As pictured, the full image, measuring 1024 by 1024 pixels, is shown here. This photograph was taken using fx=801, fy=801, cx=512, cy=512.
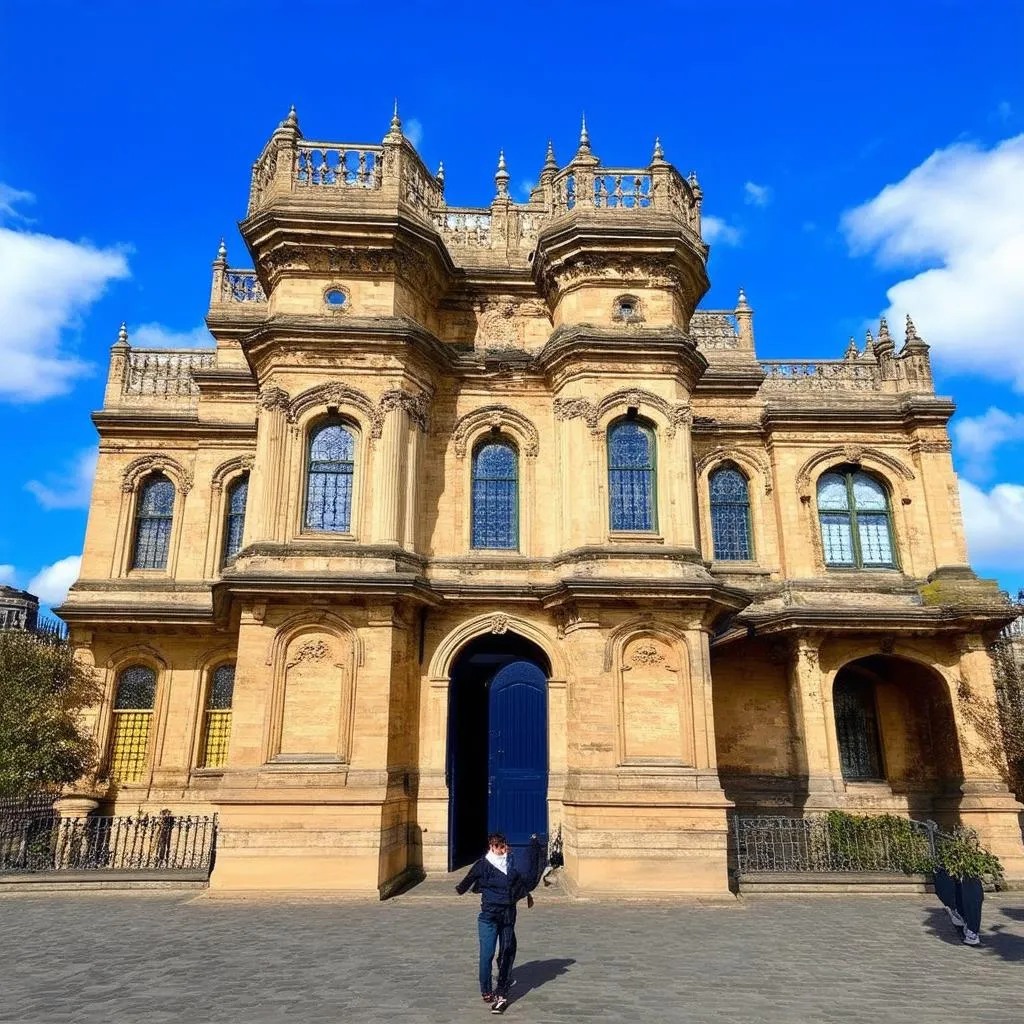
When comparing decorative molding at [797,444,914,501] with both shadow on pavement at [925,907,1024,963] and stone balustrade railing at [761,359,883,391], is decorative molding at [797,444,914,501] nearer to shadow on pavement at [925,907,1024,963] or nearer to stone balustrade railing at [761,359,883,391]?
stone balustrade railing at [761,359,883,391]

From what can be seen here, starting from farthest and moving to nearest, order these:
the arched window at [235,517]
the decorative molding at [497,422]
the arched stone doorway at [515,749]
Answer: the arched window at [235,517] < the arched stone doorway at [515,749] < the decorative molding at [497,422]

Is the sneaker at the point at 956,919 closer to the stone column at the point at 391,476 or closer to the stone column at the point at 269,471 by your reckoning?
the stone column at the point at 391,476

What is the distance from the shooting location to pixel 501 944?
26.2 feet

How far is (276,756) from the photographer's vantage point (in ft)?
45.7

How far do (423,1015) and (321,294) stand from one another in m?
13.4

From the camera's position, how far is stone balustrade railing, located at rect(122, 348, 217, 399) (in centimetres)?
2219

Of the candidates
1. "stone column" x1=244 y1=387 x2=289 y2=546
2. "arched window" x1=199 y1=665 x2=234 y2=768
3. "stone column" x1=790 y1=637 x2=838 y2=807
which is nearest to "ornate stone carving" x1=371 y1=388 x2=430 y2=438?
"stone column" x1=244 y1=387 x2=289 y2=546

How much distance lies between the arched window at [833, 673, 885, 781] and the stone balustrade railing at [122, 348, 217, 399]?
18889 mm

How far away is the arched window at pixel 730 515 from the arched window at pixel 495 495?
234 inches

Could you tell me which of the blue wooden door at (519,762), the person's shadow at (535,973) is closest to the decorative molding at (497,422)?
the blue wooden door at (519,762)

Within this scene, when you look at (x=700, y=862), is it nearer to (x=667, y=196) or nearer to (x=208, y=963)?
A: (x=208, y=963)

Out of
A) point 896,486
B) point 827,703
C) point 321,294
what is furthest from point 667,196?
point 827,703

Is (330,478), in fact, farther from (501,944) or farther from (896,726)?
(896,726)

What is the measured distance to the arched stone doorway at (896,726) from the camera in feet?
62.4
